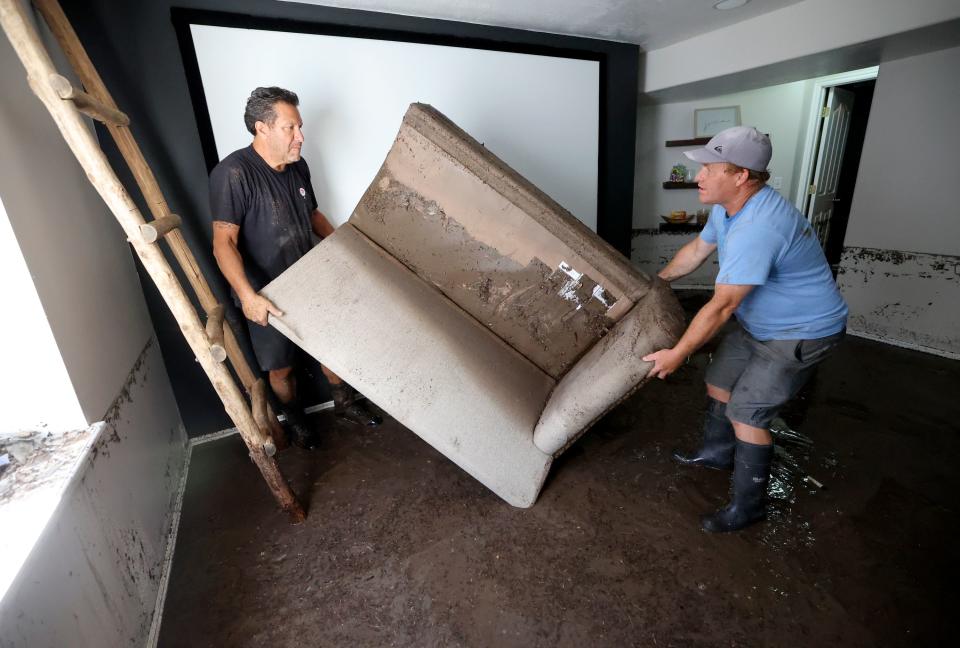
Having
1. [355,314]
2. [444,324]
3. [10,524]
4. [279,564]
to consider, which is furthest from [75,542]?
[444,324]

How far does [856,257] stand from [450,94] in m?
3.11

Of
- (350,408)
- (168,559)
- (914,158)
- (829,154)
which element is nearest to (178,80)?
(350,408)

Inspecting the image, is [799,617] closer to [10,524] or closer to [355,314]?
[355,314]

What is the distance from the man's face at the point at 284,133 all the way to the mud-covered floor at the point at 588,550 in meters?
1.41

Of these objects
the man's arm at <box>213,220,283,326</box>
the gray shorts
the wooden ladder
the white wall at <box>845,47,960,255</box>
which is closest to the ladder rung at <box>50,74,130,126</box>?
the wooden ladder

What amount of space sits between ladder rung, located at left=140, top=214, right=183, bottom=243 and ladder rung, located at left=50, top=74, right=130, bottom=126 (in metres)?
0.34

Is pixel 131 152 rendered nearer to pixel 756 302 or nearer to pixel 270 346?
pixel 270 346

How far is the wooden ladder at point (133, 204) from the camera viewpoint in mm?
1139

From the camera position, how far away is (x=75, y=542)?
1.05 metres

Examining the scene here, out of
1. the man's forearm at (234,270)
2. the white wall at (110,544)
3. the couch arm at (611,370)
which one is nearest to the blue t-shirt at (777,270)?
the couch arm at (611,370)

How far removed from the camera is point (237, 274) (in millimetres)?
1644

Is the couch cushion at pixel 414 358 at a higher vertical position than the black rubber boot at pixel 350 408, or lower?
higher

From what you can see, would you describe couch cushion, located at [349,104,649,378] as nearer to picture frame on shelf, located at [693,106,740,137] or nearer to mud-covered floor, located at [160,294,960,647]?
mud-covered floor, located at [160,294,960,647]

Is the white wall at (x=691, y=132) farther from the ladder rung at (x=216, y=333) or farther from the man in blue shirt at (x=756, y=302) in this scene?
the ladder rung at (x=216, y=333)
